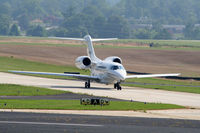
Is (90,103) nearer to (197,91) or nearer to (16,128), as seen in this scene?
(16,128)

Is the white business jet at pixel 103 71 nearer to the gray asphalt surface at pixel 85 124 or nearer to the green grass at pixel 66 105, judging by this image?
the green grass at pixel 66 105

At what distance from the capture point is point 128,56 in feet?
367

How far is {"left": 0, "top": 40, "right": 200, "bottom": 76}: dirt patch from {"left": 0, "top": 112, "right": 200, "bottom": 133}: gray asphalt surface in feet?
194

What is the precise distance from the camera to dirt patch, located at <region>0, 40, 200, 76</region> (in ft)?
317

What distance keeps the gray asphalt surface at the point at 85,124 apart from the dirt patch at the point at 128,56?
5900cm

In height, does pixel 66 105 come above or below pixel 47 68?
below

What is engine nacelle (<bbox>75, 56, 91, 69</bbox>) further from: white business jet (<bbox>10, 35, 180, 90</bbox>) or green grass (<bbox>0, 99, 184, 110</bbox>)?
green grass (<bbox>0, 99, 184, 110</bbox>)

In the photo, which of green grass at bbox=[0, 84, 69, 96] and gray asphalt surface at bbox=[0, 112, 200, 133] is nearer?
gray asphalt surface at bbox=[0, 112, 200, 133]

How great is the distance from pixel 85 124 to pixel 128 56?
276 feet

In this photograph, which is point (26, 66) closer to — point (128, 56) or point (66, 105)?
point (128, 56)

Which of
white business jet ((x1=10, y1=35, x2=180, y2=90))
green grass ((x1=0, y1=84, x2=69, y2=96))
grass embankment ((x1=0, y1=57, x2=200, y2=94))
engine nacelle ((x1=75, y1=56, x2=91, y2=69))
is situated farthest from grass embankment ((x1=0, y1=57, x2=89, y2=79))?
green grass ((x1=0, y1=84, x2=69, y2=96))

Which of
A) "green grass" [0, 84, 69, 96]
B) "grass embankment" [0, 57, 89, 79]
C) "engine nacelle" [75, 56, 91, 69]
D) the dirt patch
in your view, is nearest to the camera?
"green grass" [0, 84, 69, 96]

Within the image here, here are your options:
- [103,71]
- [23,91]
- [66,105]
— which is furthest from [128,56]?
[66,105]

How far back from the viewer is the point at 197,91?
5631cm
